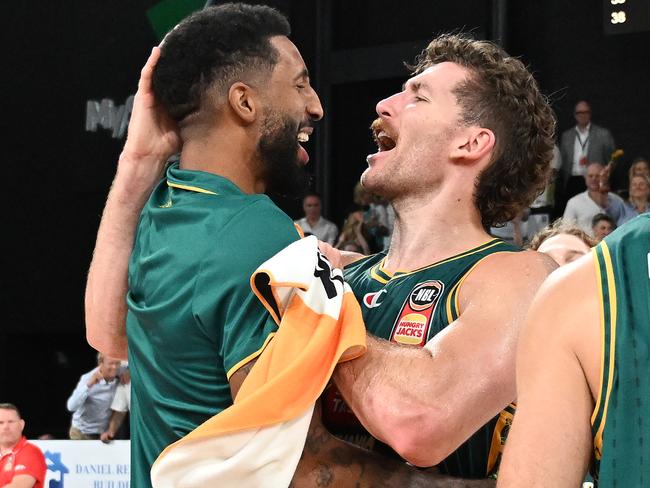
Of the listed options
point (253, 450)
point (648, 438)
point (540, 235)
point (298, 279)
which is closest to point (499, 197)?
point (298, 279)

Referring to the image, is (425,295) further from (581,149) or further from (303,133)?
(581,149)

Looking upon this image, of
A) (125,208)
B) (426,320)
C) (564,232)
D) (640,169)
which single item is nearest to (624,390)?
(426,320)

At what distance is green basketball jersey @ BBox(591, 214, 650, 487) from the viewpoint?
127 cm

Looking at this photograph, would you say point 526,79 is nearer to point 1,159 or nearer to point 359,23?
point 359,23

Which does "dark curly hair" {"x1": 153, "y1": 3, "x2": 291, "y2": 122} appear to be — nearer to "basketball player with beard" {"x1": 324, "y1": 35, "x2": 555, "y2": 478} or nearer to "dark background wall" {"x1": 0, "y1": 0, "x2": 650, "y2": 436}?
"basketball player with beard" {"x1": 324, "y1": 35, "x2": 555, "y2": 478}

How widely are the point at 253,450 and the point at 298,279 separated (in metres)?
0.33

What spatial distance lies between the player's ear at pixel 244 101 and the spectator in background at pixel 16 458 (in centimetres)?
641

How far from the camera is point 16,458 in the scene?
26.6ft

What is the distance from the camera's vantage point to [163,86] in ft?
7.47

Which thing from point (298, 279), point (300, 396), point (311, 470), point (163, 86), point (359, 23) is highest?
point (359, 23)

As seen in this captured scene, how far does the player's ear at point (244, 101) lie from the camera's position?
2207 mm

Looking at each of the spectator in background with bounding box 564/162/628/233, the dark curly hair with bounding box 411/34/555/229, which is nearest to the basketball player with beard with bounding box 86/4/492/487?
the dark curly hair with bounding box 411/34/555/229

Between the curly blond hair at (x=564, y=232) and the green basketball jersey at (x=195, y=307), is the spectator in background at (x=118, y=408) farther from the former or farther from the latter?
the green basketball jersey at (x=195, y=307)

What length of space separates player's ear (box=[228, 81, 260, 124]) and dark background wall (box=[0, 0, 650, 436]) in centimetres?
1066
